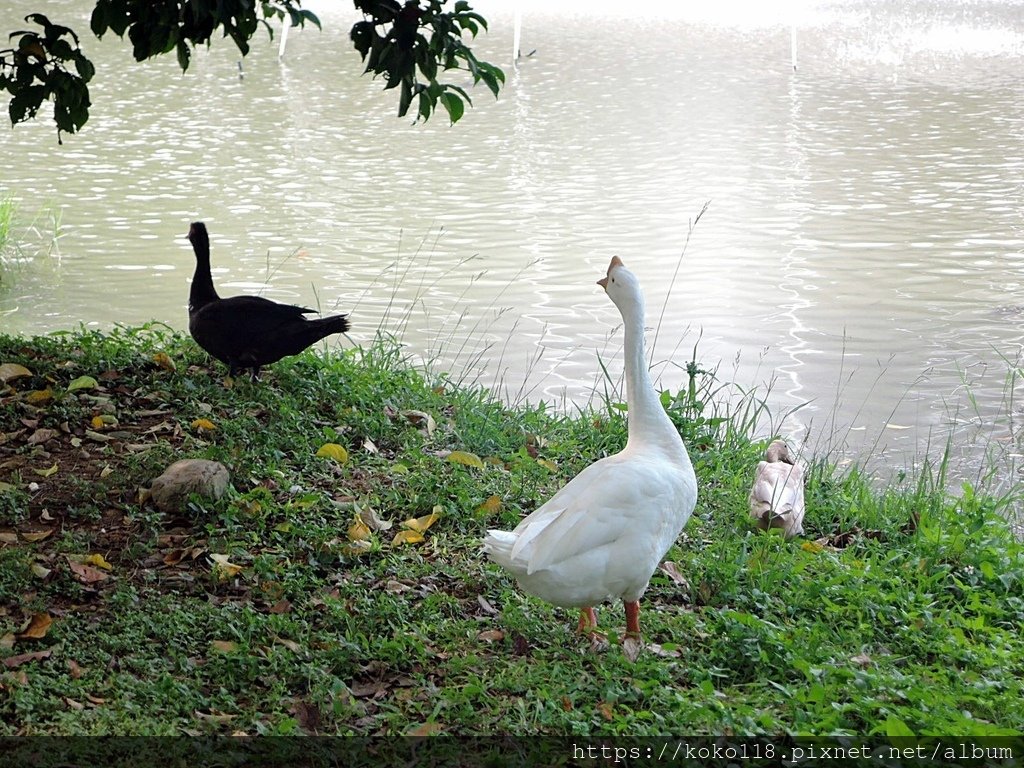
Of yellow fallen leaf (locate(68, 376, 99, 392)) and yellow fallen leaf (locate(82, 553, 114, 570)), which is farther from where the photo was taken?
yellow fallen leaf (locate(68, 376, 99, 392))

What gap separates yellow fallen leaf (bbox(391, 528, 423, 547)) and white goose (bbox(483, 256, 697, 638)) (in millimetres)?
Result: 933

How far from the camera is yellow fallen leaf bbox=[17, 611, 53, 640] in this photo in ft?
12.5

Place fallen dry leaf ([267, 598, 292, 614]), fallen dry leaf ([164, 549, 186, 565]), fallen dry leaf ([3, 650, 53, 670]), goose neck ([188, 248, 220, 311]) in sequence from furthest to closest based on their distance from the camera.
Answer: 1. goose neck ([188, 248, 220, 311])
2. fallen dry leaf ([164, 549, 186, 565])
3. fallen dry leaf ([267, 598, 292, 614])
4. fallen dry leaf ([3, 650, 53, 670])

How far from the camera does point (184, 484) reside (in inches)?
186

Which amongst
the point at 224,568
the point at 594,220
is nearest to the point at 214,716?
the point at 224,568

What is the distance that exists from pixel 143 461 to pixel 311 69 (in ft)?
60.2

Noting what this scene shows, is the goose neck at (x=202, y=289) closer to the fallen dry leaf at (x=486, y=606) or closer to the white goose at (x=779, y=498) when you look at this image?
the fallen dry leaf at (x=486, y=606)

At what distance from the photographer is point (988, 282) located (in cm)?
1005

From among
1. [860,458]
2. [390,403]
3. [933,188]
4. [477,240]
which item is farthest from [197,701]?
[933,188]

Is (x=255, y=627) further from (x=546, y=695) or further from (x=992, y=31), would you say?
(x=992, y=31)

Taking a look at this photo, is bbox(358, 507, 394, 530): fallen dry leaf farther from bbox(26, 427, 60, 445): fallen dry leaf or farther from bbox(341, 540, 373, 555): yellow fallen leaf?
bbox(26, 427, 60, 445): fallen dry leaf

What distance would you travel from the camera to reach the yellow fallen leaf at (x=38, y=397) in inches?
220

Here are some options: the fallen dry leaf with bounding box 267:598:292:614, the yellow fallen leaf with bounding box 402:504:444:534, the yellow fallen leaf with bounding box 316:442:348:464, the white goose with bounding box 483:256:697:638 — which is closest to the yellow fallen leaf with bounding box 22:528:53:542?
the fallen dry leaf with bounding box 267:598:292:614

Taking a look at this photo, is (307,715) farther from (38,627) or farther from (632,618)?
(632,618)
